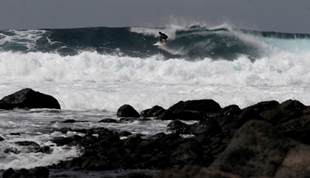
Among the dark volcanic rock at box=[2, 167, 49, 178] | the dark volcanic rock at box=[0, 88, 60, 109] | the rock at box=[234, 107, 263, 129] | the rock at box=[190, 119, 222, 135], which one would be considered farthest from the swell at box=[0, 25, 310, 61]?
the dark volcanic rock at box=[2, 167, 49, 178]

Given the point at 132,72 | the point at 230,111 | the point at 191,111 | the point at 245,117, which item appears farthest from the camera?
the point at 132,72

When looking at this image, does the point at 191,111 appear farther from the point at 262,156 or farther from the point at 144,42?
the point at 144,42

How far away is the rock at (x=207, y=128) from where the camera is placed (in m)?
13.3

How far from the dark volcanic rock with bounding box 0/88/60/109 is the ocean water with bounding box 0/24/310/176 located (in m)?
0.69

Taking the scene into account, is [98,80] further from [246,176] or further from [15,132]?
[246,176]

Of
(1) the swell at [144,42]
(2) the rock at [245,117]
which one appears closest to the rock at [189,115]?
(2) the rock at [245,117]

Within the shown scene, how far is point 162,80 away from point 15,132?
56.4ft

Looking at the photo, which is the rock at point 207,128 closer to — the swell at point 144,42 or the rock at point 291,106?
the rock at point 291,106

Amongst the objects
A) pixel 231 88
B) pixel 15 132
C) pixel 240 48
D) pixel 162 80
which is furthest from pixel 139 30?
pixel 15 132

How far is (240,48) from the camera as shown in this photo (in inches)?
1524

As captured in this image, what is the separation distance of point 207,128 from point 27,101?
735cm

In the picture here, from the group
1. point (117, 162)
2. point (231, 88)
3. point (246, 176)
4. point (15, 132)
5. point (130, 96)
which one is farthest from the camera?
point (231, 88)

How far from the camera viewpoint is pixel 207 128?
13562 mm

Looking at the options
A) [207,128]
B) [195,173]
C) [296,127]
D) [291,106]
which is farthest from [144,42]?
[195,173]
